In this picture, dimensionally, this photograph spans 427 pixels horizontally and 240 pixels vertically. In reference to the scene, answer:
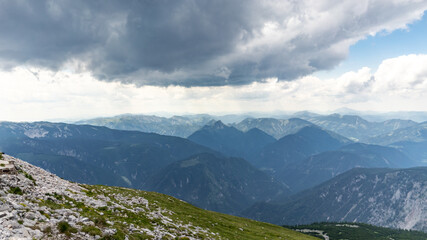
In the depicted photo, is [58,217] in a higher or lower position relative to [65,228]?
lower

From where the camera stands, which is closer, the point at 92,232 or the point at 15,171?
the point at 92,232

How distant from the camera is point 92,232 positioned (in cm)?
2248

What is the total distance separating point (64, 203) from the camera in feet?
97.7

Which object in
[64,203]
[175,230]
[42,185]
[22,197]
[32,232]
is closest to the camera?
[32,232]

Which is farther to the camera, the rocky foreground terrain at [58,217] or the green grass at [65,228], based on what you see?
the green grass at [65,228]

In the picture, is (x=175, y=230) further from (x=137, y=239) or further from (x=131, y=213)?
(x=137, y=239)

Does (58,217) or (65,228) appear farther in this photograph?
(58,217)

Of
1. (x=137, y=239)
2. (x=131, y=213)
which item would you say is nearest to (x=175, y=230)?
(x=131, y=213)

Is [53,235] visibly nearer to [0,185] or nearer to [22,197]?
[22,197]

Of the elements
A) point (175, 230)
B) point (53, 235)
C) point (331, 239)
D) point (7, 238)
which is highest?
point (7, 238)

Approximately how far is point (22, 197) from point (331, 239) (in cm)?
19309

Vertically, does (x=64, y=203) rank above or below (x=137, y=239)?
above

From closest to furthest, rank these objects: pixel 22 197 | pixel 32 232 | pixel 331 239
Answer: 1. pixel 32 232
2. pixel 22 197
3. pixel 331 239

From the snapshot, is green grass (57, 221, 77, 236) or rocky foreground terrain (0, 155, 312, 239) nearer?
rocky foreground terrain (0, 155, 312, 239)
